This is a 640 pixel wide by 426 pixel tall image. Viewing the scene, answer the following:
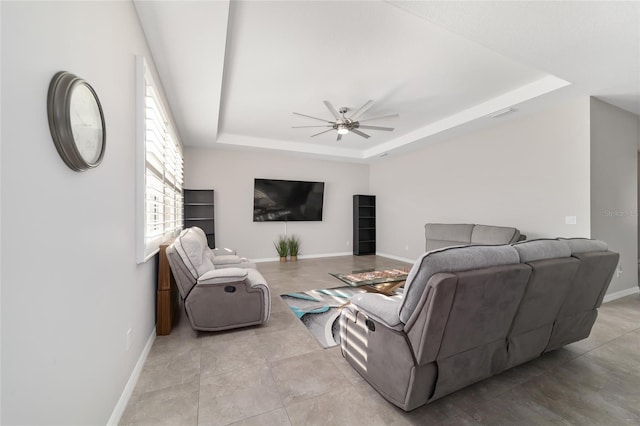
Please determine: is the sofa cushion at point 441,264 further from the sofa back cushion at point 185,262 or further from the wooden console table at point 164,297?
the wooden console table at point 164,297

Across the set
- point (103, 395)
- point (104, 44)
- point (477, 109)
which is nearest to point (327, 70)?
point (104, 44)

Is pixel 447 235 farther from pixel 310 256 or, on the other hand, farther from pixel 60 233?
pixel 60 233

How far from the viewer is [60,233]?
0.99m

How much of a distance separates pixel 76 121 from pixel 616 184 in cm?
584

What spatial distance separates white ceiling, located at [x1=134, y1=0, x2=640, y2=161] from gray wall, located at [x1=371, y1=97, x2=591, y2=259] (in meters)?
0.37

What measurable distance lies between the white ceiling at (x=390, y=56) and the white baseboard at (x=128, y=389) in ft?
8.69

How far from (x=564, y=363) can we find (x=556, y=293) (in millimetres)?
792

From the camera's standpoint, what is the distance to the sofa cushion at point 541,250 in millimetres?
1656

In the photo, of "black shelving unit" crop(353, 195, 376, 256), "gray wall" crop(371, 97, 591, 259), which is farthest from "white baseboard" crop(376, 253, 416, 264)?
"black shelving unit" crop(353, 195, 376, 256)

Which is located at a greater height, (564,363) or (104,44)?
(104,44)

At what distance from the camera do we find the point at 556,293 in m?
1.77

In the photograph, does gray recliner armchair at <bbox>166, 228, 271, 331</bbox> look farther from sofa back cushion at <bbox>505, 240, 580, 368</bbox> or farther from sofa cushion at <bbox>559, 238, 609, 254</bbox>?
sofa cushion at <bbox>559, 238, 609, 254</bbox>

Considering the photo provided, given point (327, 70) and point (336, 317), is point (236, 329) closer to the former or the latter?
point (336, 317)

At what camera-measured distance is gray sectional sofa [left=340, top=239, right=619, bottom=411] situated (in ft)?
4.45
